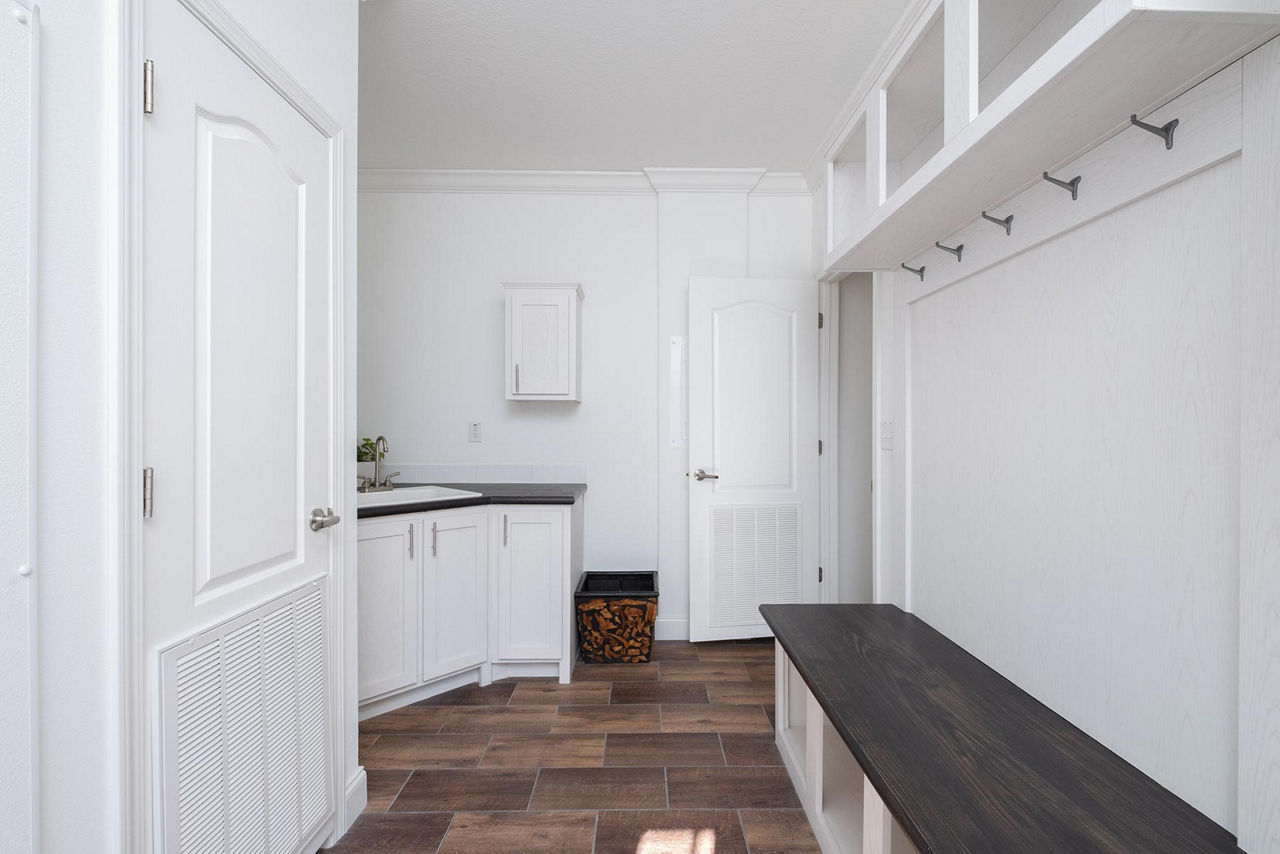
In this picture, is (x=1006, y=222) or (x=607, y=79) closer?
(x=1006, y=222)

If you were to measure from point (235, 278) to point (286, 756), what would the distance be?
3.71 ft

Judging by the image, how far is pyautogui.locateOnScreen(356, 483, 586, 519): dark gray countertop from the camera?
2.31m

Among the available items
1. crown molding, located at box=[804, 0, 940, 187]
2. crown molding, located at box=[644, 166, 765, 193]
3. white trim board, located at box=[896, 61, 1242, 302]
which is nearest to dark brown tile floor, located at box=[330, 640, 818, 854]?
white trim board, located at box=[896, 61, 1242, 302]

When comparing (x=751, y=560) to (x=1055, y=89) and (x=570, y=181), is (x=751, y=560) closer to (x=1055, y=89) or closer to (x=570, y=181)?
(x=570, y=181)

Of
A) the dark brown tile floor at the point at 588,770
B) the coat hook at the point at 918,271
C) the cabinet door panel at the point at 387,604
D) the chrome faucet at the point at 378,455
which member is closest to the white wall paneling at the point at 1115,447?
the coat hook at the point at 918,271

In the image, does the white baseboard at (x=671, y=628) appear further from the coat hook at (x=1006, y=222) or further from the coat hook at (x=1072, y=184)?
the coat hook at (x=1072, y=184)

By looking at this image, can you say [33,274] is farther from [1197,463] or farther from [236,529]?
[1197,463]

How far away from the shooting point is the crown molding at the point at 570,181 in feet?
10.8

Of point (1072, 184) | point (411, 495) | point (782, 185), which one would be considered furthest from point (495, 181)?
point (1072, 184)

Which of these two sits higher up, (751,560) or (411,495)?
(411,495)

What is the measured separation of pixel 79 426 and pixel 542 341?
88.1 inches

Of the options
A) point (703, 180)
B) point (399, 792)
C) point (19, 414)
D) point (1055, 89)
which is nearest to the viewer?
point (19, 414)

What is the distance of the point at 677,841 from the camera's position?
5.48ft

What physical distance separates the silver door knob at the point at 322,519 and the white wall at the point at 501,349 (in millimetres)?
1728
